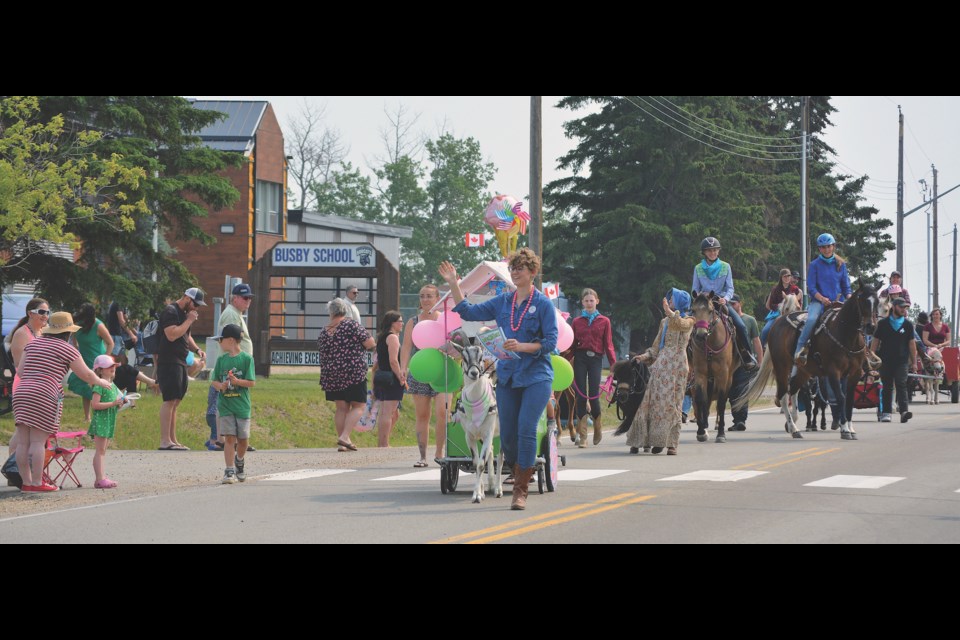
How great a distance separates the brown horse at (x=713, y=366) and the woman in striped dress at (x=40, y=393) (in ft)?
→ 31.4

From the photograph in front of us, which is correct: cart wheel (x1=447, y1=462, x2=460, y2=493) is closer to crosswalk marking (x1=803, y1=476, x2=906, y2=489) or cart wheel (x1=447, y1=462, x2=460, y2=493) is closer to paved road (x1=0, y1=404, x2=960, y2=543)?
paved road (x1=0, y1=404, x2=960, y2=543)

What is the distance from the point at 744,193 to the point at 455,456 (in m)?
53.2

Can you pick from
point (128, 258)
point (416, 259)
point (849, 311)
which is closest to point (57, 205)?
point (128, 258)

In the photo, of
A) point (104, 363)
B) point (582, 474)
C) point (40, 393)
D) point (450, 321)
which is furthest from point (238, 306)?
point (582, 474)

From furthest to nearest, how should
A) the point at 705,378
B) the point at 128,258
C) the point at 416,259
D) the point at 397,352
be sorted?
the point at 416,259 → the point at 128,258 → the point at 705,378 → the point at 397,352

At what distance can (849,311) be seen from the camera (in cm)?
2102

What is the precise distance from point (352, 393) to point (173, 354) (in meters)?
2.57

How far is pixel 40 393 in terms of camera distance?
13.4 meters

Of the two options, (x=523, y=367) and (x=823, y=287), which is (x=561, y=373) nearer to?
(x=523, y=367)

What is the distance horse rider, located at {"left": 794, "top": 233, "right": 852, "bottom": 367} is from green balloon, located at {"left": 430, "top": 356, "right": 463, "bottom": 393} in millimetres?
9715

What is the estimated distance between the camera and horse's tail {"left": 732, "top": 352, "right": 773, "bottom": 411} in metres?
22.1
